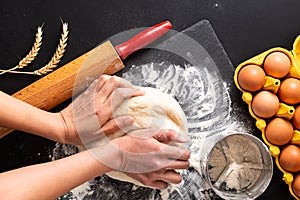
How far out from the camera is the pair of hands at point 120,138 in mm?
1137

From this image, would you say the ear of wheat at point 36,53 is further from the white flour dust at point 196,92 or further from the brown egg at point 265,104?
the brown egg at point 265,104

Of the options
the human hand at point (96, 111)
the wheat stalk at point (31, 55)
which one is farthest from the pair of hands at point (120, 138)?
the wheat stalk at point (31, 55)

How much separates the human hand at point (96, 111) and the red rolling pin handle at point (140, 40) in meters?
0.10

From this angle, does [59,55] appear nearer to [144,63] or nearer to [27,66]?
[27,66]

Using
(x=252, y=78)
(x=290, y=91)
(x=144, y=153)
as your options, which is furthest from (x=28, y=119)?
(x=290, y=91)

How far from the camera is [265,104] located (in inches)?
48.2

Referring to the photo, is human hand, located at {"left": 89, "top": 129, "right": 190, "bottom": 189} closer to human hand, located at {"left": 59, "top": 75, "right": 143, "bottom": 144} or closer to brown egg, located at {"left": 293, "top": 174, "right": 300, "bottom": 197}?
human hand, located at {"left": 59, "top": 75, "right": 143, "bottom": 144}

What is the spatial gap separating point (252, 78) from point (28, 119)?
2.00 feet

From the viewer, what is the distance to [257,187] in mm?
1252

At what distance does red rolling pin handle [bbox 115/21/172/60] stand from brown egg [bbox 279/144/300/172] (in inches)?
19.4

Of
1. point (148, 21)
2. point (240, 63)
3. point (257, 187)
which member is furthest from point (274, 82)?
point (148, 21)

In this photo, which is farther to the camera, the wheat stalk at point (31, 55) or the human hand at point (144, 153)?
the wheat stalk at point (31, 55)

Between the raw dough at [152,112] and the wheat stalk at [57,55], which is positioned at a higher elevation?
the wheat stalk at [57,55]

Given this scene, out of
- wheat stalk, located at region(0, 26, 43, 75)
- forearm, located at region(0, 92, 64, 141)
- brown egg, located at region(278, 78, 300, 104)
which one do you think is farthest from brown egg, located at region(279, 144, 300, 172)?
wheat stalk, located at region(0, 26, 43, 75)
